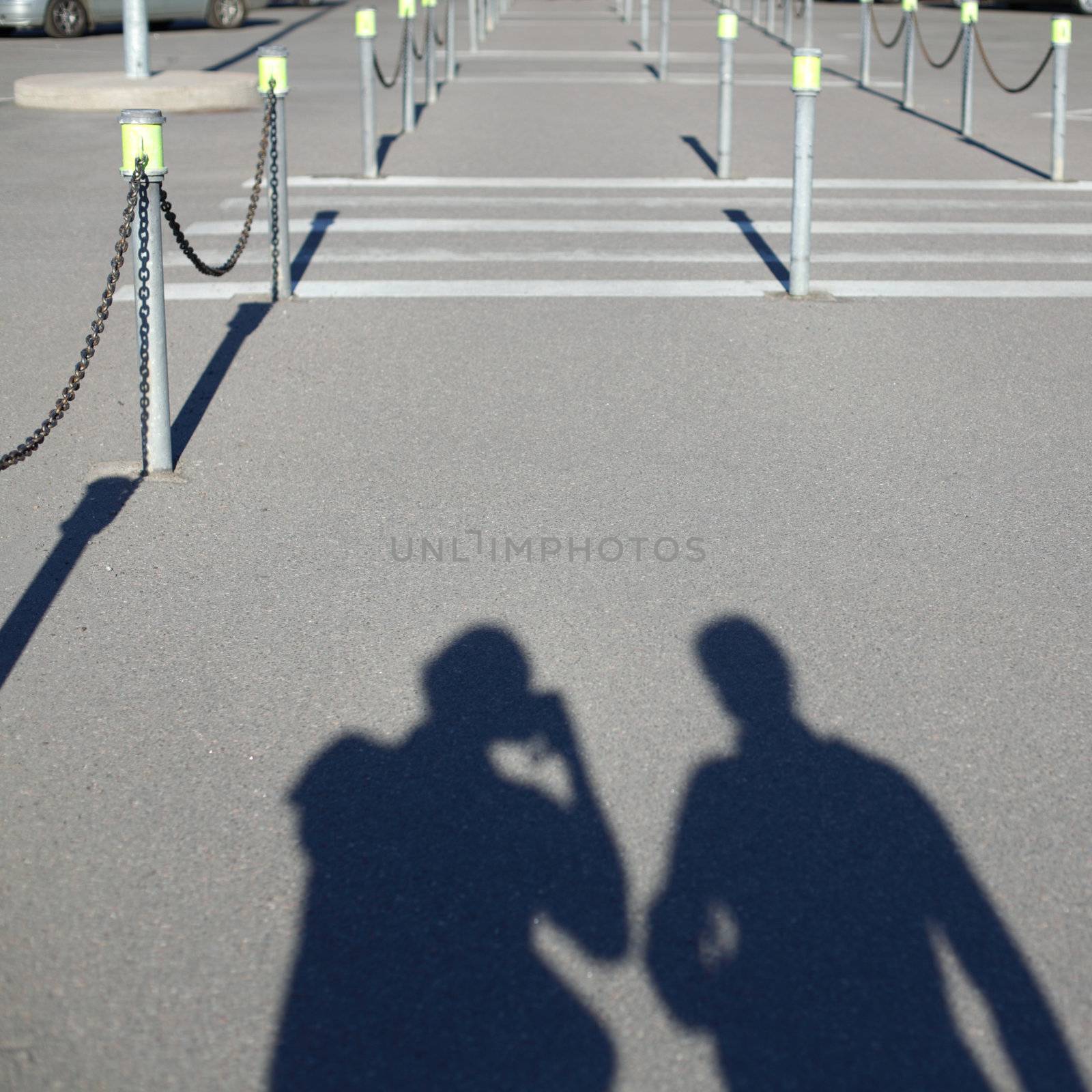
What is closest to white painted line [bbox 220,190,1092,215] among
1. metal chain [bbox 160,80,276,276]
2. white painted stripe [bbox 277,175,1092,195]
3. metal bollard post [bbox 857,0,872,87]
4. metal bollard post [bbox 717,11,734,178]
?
white painted stripe [bbox 277,175,1092,195]

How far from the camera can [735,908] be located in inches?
137

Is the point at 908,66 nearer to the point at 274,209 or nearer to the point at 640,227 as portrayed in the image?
the point at 640,227

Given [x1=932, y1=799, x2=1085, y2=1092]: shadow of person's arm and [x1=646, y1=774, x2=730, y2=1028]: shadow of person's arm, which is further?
[x1=646, y1=774, x2=730, y2=1028]: shadow of person's arm

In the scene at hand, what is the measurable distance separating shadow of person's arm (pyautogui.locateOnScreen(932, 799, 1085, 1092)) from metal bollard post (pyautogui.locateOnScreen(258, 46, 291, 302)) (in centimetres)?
659

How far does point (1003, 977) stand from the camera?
10.7 ft

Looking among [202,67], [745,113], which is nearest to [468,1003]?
[745,113]

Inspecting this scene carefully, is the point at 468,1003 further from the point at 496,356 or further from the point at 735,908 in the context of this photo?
the point at 496,356

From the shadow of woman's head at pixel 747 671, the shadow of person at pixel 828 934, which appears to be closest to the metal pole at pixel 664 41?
the shadow of woman's head at pixel 747 671

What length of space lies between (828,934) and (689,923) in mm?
281

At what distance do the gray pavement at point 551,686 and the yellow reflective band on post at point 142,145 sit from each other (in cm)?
119

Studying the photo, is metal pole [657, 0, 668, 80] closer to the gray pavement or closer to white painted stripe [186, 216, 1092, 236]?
white painted stripe [186, 216, 1092, 236]

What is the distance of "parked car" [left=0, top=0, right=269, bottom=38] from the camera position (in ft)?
87.0

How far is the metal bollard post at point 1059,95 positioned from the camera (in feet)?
43.8

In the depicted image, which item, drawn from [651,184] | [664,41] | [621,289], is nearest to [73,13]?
[664,41]
